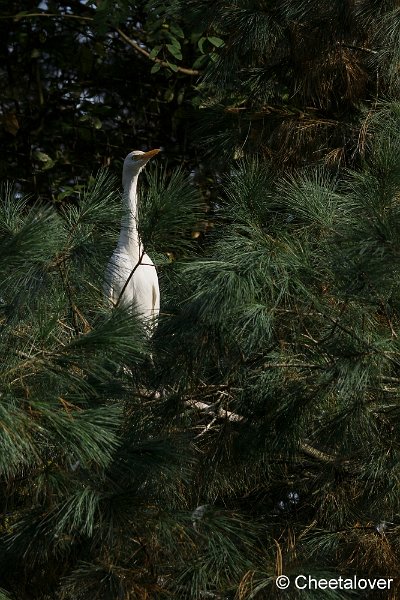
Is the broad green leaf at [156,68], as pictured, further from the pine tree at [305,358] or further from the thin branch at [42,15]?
the pine tree at [305,358]

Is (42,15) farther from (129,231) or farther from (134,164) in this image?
(129,231)

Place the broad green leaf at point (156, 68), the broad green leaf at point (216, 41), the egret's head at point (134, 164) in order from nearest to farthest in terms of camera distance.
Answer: the egret's head at point (134, 164) < the broad green leaf at point (216, 41) < the broad green leaf at point (156, 68)

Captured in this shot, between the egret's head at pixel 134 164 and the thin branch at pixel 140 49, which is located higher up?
the egret's head at pixel 134 164

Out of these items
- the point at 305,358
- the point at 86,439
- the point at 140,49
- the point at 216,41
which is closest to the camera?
the point at 86,439

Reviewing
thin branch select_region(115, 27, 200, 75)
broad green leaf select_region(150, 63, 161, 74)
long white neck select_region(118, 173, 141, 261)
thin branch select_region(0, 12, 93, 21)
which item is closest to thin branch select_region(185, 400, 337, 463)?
long white neck select_region(118, 173, 141, 261)

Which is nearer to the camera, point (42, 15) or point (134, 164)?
point (134, 164)

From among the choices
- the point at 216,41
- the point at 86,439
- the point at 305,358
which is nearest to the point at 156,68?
the point at 216,41

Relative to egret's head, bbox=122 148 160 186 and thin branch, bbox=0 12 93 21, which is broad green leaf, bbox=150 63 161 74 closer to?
thin branch, bbox=0 12 93 21

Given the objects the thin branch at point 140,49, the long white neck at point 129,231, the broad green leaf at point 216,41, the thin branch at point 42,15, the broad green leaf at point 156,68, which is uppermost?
the long white neck at point 129,231

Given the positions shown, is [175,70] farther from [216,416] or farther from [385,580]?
[385,580]

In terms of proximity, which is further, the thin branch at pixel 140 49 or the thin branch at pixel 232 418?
the thin branch at pixel 140 49

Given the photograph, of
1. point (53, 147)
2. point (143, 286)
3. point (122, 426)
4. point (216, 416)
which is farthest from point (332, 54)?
point (53, 147)

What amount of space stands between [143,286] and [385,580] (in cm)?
134

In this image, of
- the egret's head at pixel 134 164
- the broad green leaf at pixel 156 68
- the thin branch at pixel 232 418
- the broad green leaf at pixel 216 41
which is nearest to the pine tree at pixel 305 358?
the thin branch at pixel 232 418
